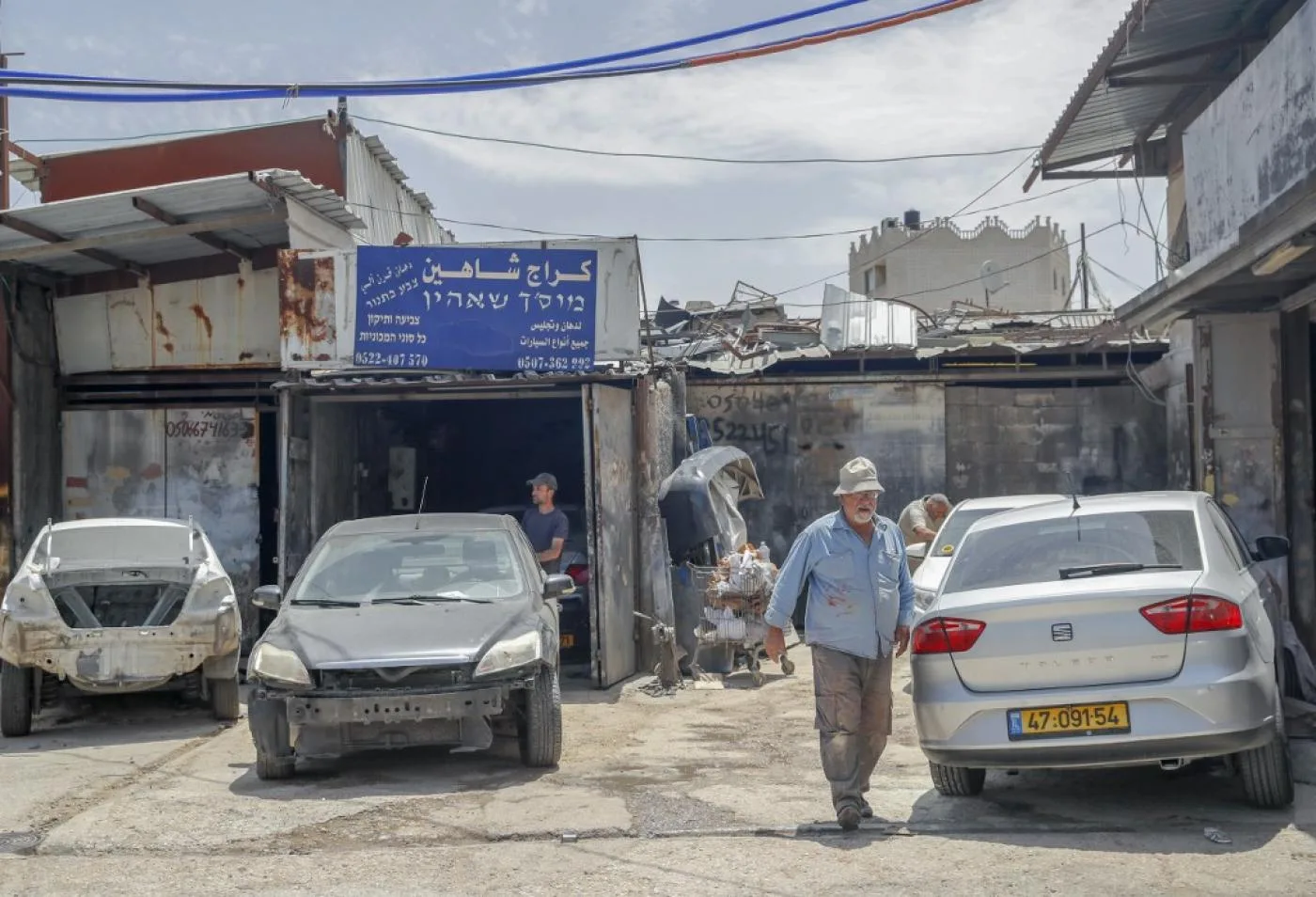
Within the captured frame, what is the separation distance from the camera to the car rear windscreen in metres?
7.13

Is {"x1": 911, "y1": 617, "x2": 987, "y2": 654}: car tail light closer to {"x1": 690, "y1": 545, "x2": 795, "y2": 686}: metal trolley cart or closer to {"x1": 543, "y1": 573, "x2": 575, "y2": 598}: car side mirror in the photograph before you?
{"x1": 543, "y1": 573, "x2": 575, "y2": 598}: car side mirror

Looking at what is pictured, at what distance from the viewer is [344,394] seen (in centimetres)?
1357

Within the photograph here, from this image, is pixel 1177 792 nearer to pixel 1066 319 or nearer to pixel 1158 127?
pixel 1158 127

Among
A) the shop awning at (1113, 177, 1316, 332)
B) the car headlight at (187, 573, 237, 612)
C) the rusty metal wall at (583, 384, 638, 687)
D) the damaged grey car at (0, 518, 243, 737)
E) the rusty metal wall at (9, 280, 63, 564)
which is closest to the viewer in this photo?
the shop awning at (1113, 177, 1316, 332)

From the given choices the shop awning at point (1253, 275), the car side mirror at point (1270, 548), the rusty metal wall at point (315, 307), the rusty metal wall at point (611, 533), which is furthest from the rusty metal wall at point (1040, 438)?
the car side mirror at point (1270, 548)

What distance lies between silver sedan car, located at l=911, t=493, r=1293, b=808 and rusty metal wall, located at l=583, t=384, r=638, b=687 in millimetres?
5603

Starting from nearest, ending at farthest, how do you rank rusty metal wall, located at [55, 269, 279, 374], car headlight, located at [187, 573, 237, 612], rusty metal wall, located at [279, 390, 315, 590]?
car headlight, located at [187, 573, 237, 612]
rusty metal wall, located at [279, 390, 315, 590]
rusty metal wall, located at [55, 269, 279, 374]

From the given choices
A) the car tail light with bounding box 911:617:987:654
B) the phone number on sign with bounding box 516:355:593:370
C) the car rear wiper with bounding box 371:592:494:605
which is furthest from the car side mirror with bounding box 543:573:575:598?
the phone number on sign with bounding box 516:355:593:370

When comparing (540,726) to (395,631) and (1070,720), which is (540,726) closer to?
(395,631)

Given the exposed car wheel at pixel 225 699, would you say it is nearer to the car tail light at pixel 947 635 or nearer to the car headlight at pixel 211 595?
the car headlight at pixel 211 595

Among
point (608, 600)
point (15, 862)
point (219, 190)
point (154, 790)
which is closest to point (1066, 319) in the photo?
point (608, 600)

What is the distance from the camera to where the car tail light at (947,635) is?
6.87 m

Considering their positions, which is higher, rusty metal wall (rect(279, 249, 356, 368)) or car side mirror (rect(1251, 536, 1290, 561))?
rusty metal wall (rect(279, 249, 356, 368))

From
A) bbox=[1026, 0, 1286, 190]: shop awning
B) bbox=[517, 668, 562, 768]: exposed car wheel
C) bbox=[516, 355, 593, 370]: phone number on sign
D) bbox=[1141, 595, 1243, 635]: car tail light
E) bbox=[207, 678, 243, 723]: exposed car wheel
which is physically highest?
bbox=[1026, 0, 1286, 190]: shop awning
